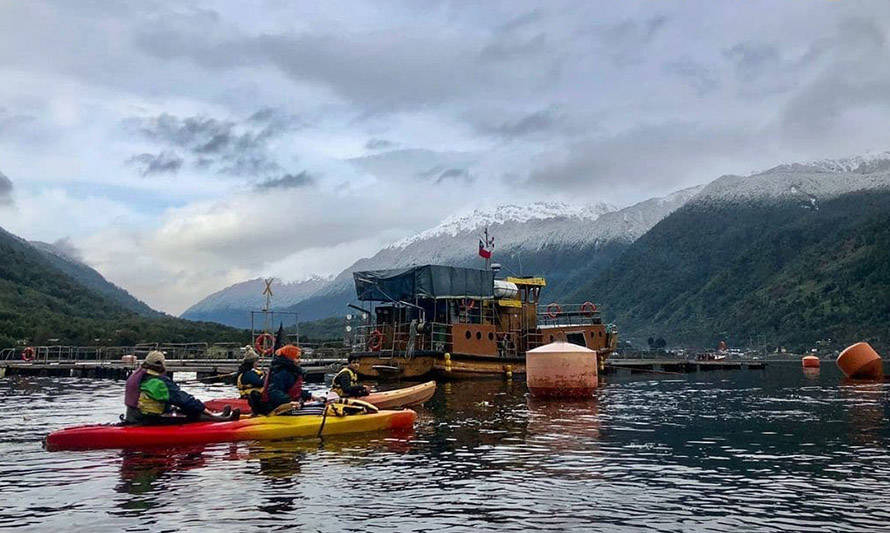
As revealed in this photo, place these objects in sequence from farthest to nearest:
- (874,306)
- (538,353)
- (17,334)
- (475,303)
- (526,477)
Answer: (874,306)
(17,334)
(475,303)
(538,353)
(526,477)

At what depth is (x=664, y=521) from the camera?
36.1 ft

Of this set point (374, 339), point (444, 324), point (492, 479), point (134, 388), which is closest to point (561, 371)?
point (444, 324)

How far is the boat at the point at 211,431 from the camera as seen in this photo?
1811 centimetres

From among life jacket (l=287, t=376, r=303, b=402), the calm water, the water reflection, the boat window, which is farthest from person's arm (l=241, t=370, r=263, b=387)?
the water reflection

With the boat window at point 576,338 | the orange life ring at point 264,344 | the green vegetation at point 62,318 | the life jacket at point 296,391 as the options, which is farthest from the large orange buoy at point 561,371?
the green vegetation at point 62,318

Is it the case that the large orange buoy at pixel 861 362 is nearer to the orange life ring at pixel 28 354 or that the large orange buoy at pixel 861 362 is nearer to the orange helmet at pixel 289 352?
the orange helmet at pixel 289 352

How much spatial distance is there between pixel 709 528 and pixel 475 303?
4249 centimetres

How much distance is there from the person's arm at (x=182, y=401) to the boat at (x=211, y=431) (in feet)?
1.17

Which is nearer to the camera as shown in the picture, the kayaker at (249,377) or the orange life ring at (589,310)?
the kayaker at (249,377)

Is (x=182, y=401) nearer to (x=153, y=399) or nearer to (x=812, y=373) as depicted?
(x=153, y=399)

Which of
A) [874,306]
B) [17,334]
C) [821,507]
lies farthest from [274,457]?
[874,306]

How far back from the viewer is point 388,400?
27.5m

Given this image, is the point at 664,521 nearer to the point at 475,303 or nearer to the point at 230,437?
the point at 230,437

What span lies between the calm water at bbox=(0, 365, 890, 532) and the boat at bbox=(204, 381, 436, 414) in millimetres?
3248
